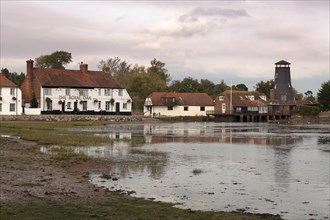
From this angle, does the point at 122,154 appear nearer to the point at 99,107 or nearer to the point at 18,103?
the point at 18,103

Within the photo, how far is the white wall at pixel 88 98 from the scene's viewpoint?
8700cm

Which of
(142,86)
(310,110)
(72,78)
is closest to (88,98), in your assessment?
(72,78)

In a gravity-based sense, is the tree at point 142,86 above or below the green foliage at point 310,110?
above

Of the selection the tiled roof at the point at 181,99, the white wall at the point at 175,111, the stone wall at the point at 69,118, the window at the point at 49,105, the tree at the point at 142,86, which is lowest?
the stone wall at the point at 69,118

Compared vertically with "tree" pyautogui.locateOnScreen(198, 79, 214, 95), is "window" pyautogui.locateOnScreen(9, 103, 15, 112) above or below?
below

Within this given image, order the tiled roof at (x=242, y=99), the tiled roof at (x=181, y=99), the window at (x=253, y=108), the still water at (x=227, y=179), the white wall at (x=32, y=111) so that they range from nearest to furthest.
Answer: the still water at (x=227, y=179)
the white wall at (x=32, y=111)
the tiled roof at (x=181, y=99)
the tiled roof at (x=242, y=99)
the window at (x=253, y=108)

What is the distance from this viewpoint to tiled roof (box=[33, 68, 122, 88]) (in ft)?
287

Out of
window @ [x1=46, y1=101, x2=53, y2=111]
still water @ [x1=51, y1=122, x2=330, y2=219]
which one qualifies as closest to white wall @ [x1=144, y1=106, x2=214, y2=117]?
window @ [x1=46, y1=101, x2=53, y2=111]

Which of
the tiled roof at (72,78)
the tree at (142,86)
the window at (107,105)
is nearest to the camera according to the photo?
the tiled roof at (72,78)

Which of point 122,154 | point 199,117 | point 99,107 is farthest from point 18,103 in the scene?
point 122,154

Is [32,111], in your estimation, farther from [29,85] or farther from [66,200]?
[66,200]

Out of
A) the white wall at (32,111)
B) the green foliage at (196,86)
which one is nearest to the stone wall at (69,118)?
the white wall at (32,111)

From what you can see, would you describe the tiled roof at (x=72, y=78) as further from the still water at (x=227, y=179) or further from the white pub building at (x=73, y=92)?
the still water at (x=227, y=179)

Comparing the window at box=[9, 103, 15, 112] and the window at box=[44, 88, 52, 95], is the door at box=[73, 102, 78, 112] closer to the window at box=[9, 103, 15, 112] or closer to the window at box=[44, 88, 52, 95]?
the window at box=[44, 88, 52, 95]
